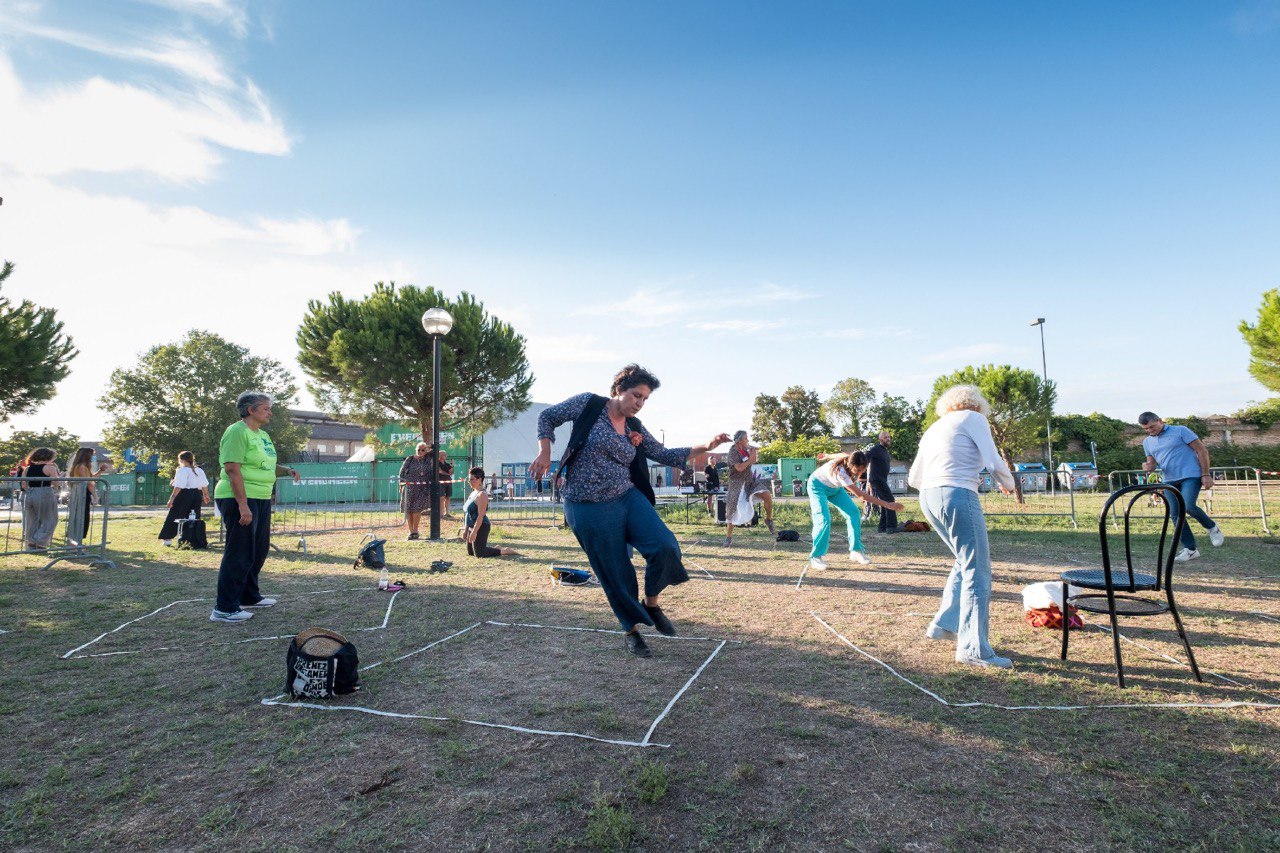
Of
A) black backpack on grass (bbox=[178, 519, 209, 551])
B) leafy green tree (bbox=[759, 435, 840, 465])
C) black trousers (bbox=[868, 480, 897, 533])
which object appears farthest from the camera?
leafy green tree (bbox=[759, 435, 840, 465])

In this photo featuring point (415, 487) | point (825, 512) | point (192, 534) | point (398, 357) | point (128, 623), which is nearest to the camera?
point (128, 623)

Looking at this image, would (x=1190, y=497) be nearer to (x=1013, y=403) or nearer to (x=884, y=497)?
(x=884, y=497)

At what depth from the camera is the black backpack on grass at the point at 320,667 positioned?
3.50 metres

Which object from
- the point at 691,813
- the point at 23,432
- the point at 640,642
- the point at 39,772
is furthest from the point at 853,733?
the point at 23,432

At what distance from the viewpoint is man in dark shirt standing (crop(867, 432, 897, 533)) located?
39.3ft

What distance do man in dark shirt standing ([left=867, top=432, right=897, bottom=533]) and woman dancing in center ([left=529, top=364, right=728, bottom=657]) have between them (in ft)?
27.9

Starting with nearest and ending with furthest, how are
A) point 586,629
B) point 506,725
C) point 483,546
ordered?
point 506,725
point 586,629
point 483,546

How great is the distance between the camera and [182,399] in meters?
33.9

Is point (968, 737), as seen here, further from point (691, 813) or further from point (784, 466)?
point (784, 466)

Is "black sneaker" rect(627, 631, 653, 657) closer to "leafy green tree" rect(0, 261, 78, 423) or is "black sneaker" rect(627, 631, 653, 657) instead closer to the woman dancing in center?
the woman dancing in center

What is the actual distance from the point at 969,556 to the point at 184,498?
1344cm

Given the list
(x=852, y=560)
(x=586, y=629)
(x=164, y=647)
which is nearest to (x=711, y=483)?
(x=852, y=560)

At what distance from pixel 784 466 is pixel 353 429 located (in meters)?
42.1

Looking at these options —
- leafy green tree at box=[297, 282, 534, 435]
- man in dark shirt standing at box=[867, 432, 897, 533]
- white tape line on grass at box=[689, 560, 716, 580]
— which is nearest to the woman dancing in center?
white tape line on grass at box=[689, 560, 716, 580]
